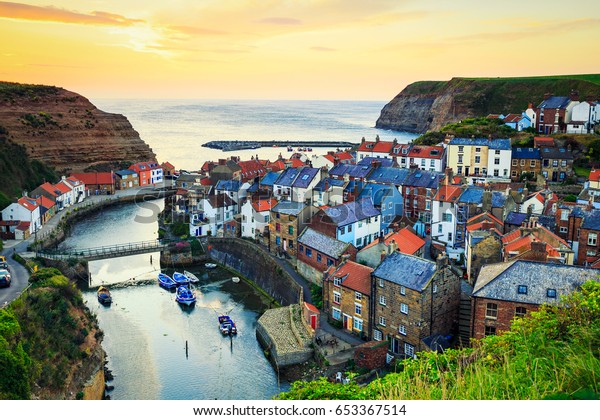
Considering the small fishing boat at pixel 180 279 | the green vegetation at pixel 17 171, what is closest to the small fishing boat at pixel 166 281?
the small fishing boat at pixel 180 279

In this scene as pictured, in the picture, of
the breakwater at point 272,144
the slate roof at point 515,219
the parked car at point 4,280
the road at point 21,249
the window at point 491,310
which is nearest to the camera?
the window at point 491,310

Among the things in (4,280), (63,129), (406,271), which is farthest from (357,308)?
(63,129)

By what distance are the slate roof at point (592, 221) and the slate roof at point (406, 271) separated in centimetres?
663

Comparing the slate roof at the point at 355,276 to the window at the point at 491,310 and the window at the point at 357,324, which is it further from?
the window at the point at 491,310

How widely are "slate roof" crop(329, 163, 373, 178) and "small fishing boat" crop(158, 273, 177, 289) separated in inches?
462

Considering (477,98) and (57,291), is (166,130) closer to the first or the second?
(477,98)

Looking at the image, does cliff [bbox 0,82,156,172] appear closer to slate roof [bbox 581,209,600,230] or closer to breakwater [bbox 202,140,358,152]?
breakwater [bbox 202,140,358,152]

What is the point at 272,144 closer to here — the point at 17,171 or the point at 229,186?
the point at 17,171

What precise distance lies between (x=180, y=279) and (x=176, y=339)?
5.68 m

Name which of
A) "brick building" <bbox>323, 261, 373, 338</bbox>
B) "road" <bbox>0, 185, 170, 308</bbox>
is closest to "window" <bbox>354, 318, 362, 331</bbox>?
"brick building" <bbox>323, 261, 373, 338</bbox>

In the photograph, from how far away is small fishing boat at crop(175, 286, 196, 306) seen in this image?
21.3m

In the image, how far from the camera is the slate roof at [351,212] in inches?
851

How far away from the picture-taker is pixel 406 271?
613 inches
